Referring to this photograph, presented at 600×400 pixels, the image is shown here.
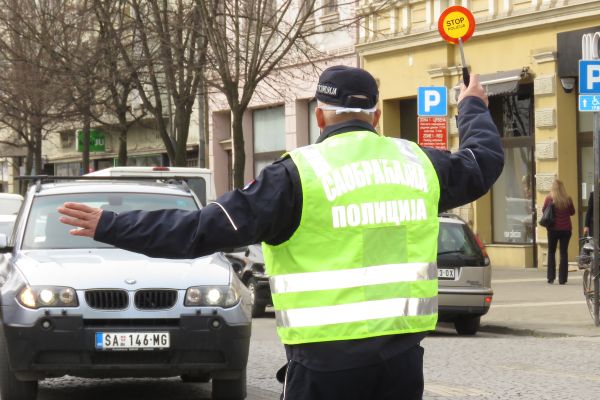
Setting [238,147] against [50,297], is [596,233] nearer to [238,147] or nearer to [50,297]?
[50,297]

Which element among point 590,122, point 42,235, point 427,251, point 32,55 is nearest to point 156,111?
point 32,55

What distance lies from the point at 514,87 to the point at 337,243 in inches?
894

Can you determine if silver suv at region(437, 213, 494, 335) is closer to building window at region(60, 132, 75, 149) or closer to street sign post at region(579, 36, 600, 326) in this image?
street sign post at region(579, 36, 600, 326)

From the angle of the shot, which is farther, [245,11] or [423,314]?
[245,11]

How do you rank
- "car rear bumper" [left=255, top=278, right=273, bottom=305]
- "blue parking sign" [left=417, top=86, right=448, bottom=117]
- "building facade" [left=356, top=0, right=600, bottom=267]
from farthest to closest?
"building facade" [left=356, top=0, right=600, bottom=267] → "blue parking sign" [left=417, top=86, right=448, bottom=117] → "car rear bumper" [left=255, top=278, right=273, bottom=305]

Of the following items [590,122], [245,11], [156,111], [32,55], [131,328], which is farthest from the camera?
[32,55]

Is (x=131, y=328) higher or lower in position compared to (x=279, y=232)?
lower

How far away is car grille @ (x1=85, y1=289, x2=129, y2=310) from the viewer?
30.2ft

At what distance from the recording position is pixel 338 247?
14.1 ft

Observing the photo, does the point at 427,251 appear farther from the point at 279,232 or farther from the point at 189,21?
the point at 189,21

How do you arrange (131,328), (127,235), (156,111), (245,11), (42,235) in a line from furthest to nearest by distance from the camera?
1. (156,111)
2. (245,11)
3. (42,235)
4. (131,328)
5. (127,235)

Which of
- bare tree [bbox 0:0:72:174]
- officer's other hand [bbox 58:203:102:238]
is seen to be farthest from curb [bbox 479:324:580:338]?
bare tree [bbox 0:0:72:174]

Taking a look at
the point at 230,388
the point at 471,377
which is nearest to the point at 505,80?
the point at 471,377

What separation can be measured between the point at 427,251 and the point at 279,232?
493mm
